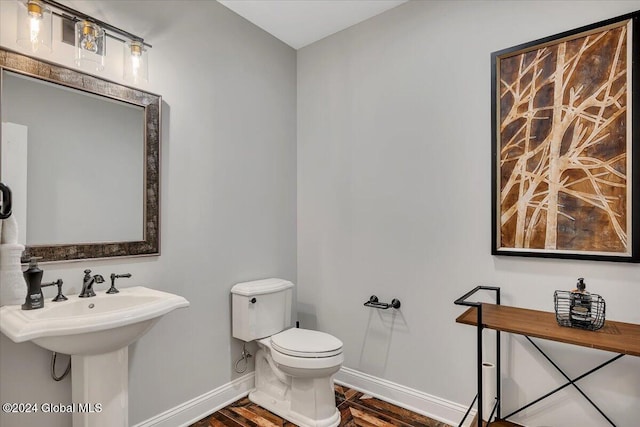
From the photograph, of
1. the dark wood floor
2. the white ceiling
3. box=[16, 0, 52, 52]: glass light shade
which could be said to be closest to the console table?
the dark wood floor

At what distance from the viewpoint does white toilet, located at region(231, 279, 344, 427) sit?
6.70ft

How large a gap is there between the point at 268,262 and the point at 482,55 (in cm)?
191

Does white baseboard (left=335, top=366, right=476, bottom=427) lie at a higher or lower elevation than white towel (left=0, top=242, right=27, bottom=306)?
lower

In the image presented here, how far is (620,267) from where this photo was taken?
1651 mm

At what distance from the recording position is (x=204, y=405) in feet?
7.25

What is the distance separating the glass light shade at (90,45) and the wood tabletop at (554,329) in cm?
212

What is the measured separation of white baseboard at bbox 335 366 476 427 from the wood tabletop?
0.72 m

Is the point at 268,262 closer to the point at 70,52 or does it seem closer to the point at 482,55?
Answer: the point at 70,52

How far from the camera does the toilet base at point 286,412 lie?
206 cm

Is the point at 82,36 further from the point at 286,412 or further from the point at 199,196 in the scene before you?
the point at 286,412

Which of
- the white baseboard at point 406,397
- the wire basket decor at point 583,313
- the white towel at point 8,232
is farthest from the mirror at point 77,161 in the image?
the wire basket decor at point 583,313

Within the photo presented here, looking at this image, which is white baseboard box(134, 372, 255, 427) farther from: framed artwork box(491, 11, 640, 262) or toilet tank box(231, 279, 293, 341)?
framed artwork box(491, 11, 640, 262)

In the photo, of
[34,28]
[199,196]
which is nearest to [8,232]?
[34,28]

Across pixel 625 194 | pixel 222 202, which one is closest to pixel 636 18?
pixel 625 194
